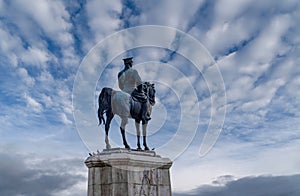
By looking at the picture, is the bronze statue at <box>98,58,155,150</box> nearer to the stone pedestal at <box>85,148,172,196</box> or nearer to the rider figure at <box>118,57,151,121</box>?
the rider figure at <box>118,57,151,121</box>

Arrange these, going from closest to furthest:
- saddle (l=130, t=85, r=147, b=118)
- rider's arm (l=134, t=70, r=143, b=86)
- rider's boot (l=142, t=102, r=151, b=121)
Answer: saddle (l=130, t=85, r=147, b=118)
rider's boot (l=142, t=102, r=151, b=121)
rider's arm (l=134, t=70, r=143, b=86)

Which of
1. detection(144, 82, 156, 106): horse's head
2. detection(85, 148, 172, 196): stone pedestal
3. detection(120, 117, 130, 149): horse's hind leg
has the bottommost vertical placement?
detection(85, 148, 172, 196): stone pedestal

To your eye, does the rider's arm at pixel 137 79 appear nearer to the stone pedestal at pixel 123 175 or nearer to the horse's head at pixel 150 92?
the horse's head at pixel 150 92

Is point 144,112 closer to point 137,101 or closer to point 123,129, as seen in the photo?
point 137,101

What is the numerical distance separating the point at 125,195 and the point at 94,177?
5.74ft

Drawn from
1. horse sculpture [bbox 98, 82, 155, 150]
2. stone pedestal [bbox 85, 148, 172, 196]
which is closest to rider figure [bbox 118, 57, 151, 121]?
horse sculpture [bbox 98, 82, 155, 150]

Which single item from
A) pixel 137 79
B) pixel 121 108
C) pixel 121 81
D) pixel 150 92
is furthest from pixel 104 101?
pixel 150 92

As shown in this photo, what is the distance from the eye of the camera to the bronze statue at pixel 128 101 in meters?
17.9

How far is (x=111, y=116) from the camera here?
59.8 ft

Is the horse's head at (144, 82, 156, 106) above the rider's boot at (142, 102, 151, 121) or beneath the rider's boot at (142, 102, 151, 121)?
above

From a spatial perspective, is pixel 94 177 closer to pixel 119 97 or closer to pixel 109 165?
pixel 109 165

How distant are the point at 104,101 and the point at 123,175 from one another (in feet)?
13.2

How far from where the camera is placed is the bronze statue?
17.9m

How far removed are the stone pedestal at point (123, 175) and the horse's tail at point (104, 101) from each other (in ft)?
7.00
